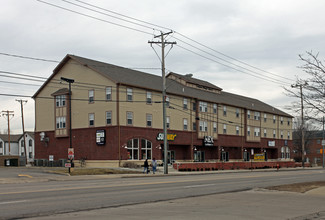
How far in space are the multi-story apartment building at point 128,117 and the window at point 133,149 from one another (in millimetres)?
69

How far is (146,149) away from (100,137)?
5883 mm

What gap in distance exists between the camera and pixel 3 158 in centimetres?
5825

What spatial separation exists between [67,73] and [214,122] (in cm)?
2327

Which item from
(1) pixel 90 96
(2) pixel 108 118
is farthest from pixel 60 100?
(2) pixel 108 118

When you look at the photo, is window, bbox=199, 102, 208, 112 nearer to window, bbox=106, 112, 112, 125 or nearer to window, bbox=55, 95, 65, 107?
window, bbox=106, 112, 112, 125

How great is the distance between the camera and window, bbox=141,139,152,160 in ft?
160

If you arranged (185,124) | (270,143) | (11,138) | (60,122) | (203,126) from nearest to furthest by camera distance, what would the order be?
(60,122) < (185,124) < (203,126) < (270,143) < (11,138)

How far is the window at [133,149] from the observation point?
47.0m

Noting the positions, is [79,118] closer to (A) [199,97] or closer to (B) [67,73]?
(B) [67,73]

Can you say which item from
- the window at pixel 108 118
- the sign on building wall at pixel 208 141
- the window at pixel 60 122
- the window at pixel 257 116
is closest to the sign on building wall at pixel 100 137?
the window at pixel 108 118

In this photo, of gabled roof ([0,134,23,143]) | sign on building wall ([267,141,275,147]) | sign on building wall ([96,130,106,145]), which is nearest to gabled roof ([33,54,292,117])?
sign on building wall ([96,130,106,145])

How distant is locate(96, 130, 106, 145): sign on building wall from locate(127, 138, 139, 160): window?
288cm

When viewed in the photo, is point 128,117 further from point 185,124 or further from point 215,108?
point 215,108

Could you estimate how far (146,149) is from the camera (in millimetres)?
49000
